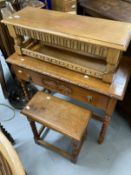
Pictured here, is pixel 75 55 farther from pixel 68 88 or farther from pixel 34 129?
pixel 34 129

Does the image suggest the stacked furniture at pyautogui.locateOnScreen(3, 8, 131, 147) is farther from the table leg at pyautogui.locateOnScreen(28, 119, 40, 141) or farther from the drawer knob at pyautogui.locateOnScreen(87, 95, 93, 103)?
the table leg at pyautogui.locateOnScreen(28, 119, 40, 141)

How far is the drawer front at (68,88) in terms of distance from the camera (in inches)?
41.1

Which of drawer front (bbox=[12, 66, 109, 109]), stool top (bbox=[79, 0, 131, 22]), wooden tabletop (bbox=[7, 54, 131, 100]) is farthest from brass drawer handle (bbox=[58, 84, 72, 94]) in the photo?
stool top (bbox=[79, 0, 131, 22])

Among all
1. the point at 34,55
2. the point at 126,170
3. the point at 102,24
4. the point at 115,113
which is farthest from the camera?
the point at 115,113

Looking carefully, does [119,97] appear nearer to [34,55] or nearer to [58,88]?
[58,88]

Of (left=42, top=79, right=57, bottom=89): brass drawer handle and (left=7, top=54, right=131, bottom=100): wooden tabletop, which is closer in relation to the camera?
(left=7, top=54, right=131, bottom=100): wooden tabletop

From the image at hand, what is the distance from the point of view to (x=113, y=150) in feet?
4.66

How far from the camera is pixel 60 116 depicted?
3.72 ft

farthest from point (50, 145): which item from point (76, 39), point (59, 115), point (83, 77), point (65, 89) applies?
point (76, 39)

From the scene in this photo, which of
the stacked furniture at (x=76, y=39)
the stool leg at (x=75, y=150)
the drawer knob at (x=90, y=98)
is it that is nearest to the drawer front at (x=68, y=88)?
the drawer knob at (x=90, y=98)

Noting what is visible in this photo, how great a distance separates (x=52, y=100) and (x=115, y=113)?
779mm

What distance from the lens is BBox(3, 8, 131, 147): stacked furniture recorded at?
870 mm

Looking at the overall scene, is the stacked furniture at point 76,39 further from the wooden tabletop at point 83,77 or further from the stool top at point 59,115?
the stool top at point 59,115

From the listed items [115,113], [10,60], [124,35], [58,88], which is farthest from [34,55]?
[115,113]
